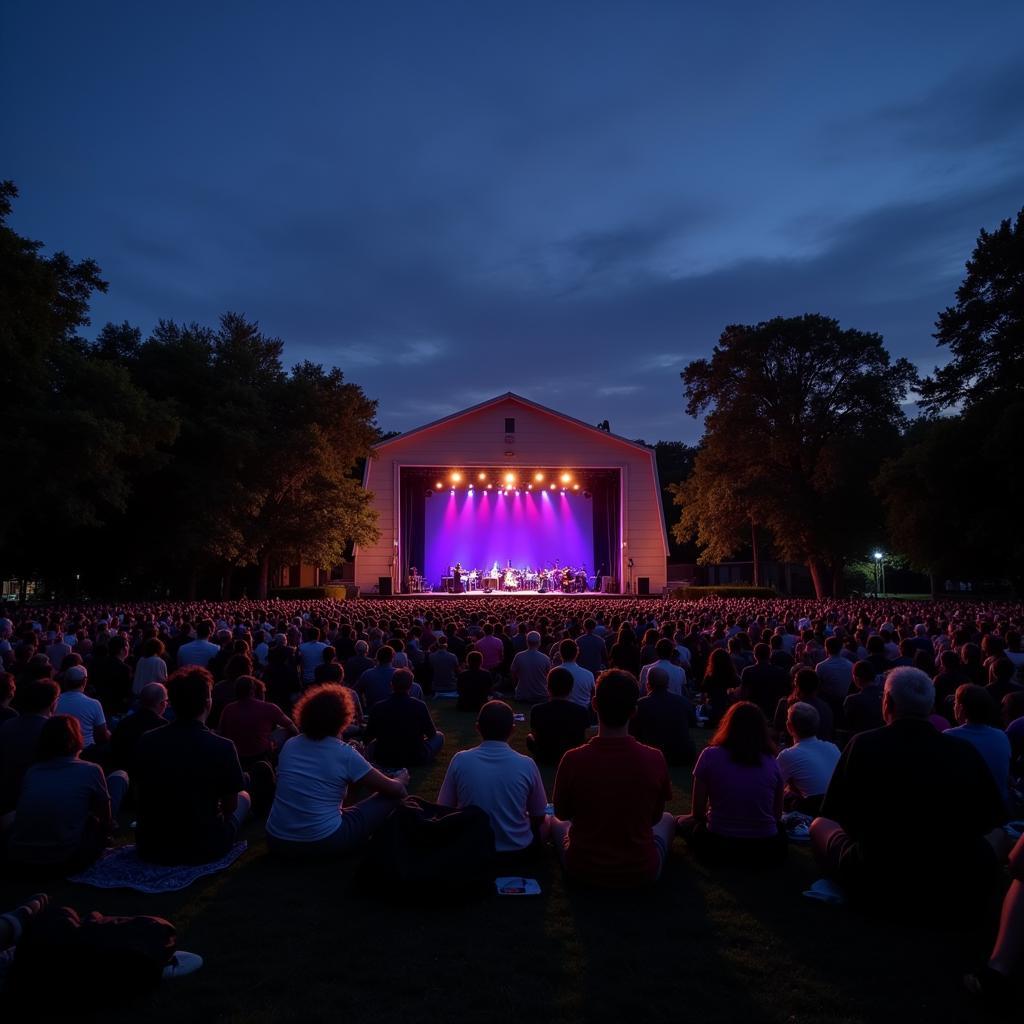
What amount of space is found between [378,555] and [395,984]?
3101 cm

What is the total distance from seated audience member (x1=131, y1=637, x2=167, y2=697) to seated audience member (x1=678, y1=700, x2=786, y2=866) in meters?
5.64

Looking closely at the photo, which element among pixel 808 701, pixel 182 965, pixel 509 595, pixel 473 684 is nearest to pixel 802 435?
pixel 509 595

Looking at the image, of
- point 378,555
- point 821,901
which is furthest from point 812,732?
point 378,555

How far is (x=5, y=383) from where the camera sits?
62.1 ft

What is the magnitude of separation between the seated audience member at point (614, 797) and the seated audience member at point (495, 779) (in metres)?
0.33

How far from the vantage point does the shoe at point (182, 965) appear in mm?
3213

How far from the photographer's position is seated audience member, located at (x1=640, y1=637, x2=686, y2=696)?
785cm

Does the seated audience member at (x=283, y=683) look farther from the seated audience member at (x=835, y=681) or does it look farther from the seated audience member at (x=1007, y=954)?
the seated audience member at (x=1007, y=954)

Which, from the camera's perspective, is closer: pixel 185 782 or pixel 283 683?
pixel 185 782

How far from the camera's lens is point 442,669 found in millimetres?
11133

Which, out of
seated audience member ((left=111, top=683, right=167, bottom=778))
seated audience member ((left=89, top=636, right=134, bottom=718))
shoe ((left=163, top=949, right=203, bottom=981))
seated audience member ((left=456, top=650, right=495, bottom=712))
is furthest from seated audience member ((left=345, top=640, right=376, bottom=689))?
shoe ((left=163, top=949, right=203, bottom=981))

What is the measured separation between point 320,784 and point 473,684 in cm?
513

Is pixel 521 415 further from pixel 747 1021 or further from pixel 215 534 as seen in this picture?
pixel 747 1021

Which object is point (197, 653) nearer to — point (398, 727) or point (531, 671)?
point (398, 727)
